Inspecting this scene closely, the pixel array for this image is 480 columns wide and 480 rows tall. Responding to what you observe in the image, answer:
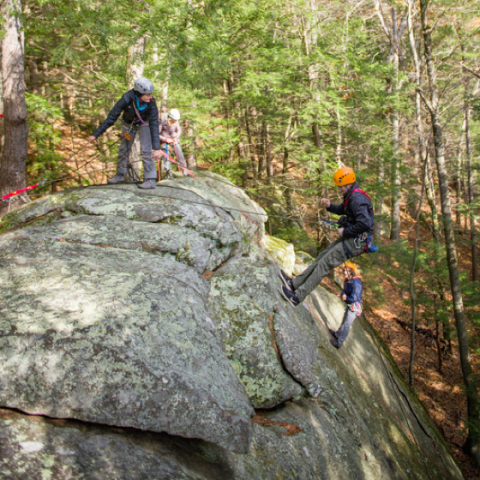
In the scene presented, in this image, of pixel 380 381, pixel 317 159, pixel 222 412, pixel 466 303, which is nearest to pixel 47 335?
pixel 222 412

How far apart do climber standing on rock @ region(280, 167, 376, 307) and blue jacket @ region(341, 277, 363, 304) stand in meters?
1.08

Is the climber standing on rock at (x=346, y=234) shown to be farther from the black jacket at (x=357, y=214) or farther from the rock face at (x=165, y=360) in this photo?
the rock face at (x=165, y=360)

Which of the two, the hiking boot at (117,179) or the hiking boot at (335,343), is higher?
the hiking boot at (117,179)

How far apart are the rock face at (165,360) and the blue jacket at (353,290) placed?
3.06ft

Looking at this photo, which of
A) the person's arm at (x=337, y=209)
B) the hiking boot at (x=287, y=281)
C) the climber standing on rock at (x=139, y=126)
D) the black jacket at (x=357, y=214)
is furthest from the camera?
the hiking boot at (x=287, y=281)

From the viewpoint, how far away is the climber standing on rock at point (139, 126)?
19.8ft

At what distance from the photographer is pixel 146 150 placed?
21.4 ft

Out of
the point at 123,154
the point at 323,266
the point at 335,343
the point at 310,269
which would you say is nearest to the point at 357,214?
the point at 323,266

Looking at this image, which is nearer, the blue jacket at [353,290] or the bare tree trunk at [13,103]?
the blue jacket at [353,290]

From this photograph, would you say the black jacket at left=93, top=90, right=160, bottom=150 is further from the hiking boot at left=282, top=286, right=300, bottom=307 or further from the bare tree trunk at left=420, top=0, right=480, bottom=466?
the bare tree trunk at left=420, top=0, right=480, bottom=466

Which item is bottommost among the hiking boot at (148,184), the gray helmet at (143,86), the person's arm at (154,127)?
the hiking boot at (148,184)

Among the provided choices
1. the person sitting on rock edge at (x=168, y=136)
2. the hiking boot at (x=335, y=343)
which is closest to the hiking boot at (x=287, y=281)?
the hiking boot at (x=335, y=343)

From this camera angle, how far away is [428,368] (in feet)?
49.0

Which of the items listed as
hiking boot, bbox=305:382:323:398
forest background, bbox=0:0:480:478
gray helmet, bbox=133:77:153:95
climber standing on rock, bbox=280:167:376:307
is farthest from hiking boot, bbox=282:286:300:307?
gray helmet, bbox=133:77:153:95
